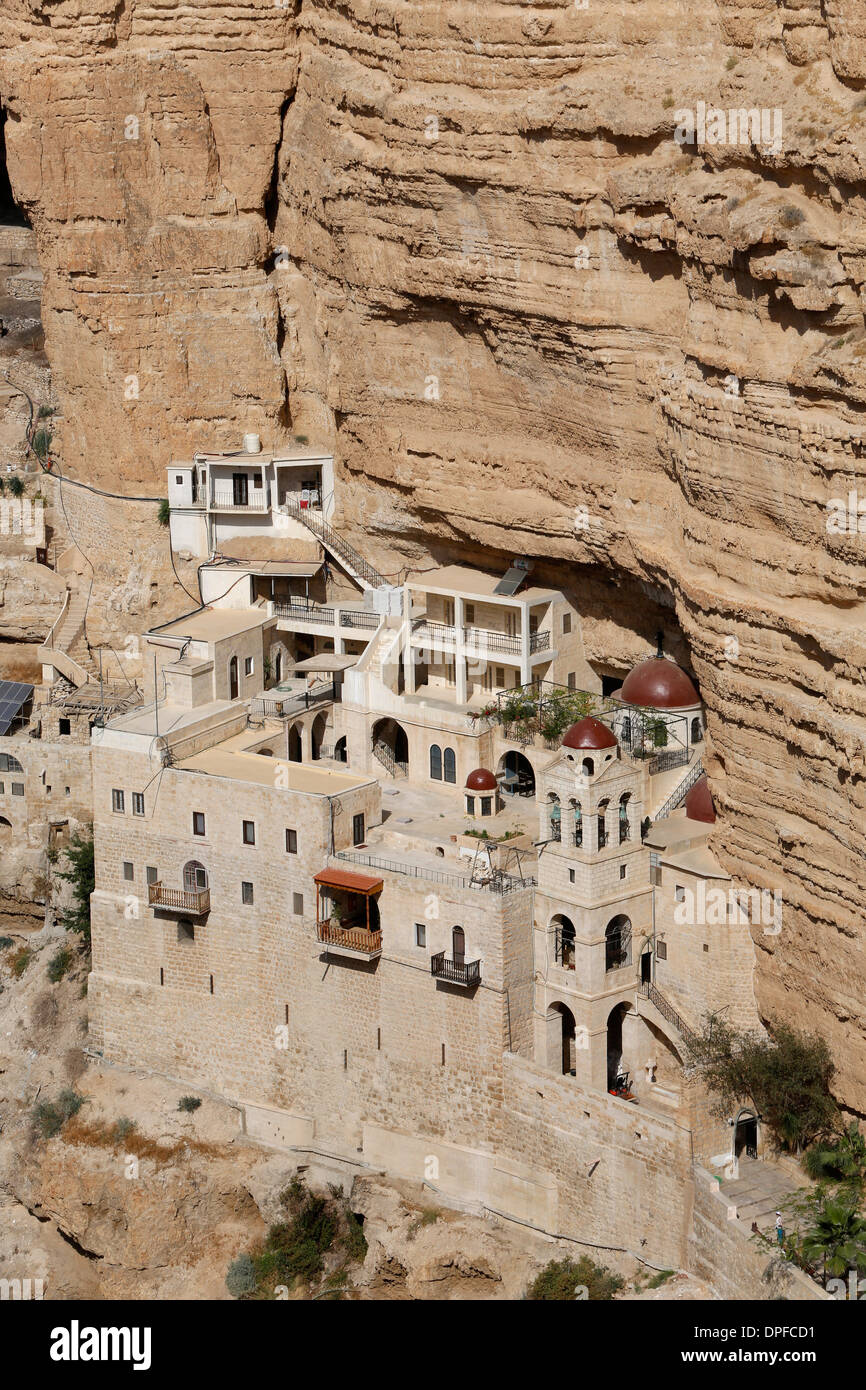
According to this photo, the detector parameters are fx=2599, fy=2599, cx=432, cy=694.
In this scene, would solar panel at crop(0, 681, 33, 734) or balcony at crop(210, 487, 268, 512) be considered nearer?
balcony at crop(210, 487, 268, 512)

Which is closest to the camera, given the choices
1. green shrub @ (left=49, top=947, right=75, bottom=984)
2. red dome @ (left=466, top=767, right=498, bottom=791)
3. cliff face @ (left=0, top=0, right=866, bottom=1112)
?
cliff face @ (left=0, top=0, right=866, bottom=1112)

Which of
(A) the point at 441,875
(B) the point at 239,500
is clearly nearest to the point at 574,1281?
(A) the point at 441,875

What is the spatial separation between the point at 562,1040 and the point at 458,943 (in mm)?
3134

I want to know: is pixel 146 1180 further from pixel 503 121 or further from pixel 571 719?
pixel 503 121

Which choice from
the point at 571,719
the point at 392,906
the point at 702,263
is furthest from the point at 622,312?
the point at 392,906

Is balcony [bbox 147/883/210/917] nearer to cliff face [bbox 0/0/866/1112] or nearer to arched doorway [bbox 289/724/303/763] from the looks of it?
arched doorway [bbox 289/724/303/763]

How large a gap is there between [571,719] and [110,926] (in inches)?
442

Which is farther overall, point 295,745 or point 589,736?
point 295,745

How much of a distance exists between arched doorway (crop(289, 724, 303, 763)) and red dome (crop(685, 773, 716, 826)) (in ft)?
32.7

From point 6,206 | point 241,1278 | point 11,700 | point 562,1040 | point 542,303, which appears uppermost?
point 542,303

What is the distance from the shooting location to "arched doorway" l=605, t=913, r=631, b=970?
52344 millimetres

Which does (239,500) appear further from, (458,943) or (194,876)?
(458,943)

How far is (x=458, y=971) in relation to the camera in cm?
5203

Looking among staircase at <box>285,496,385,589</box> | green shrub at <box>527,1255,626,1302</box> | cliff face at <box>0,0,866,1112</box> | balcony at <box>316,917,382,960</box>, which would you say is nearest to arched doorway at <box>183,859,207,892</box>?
balcony at <box>316,917,382,960</box>
